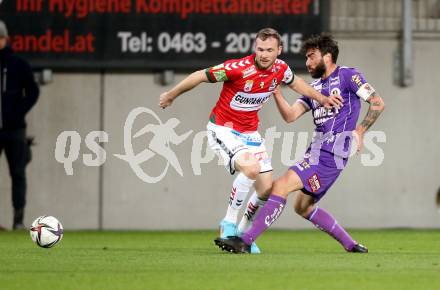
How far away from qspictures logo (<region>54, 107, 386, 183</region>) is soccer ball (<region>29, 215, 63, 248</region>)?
5094mm

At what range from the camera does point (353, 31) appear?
1612 centimetres

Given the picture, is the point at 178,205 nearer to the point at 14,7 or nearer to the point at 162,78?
the point at 162,78

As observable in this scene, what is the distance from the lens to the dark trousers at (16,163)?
14766mm

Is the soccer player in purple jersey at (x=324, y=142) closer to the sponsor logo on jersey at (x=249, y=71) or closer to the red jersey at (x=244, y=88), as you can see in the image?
the red jersey at (x=244, y=88)

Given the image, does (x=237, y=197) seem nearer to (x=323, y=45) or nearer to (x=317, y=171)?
(x=317, y=171)

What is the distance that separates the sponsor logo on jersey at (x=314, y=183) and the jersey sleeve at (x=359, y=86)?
0.77m

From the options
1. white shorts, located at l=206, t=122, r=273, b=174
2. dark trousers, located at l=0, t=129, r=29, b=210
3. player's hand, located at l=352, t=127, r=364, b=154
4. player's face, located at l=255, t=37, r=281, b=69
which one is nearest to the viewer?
player's hand, located at l=352, t=127, r=364, b=154

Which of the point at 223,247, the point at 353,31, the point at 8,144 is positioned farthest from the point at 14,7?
the point at 223,247

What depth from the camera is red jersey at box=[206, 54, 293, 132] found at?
1050cm

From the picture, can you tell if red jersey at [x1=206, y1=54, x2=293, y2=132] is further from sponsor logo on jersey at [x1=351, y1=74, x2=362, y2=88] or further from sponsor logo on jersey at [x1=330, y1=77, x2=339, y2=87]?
sponsor logo on jersey at [x1=351, y1=74, x2=362, y2=88]

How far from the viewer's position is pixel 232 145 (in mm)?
10648

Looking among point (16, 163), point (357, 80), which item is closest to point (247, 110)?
point (357, 80)

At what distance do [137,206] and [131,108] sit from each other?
124 centimetres

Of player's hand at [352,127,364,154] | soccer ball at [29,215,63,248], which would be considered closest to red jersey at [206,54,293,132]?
player's hand at [352,127,364,154]
